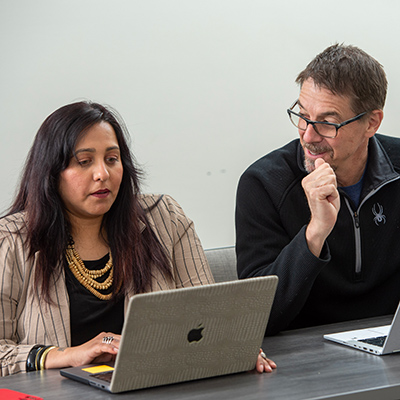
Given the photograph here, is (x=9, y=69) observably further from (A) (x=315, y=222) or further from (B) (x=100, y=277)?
(A) (x=315, y=222)

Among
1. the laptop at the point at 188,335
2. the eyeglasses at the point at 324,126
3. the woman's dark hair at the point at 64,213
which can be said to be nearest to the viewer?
the laptop at the point at 188,335

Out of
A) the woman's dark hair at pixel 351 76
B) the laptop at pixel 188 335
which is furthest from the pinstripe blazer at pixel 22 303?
the woman's dark hair at pixel 351 76

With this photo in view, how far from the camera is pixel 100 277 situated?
5.71ft

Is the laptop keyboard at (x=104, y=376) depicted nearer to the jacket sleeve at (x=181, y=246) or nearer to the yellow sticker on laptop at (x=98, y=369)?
the yellow sticker on laptop at (x=98, y=369)

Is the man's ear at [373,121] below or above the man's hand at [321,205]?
above

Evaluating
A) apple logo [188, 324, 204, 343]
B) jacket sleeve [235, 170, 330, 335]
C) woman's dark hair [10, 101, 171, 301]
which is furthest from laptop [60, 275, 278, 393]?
woman's dark hair [10, 101, 171, 301]

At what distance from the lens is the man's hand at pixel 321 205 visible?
1622 mm

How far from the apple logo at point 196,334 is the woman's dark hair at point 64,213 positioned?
25.2 inches

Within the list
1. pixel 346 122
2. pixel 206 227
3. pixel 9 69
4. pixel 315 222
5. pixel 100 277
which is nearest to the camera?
pixel 315 222

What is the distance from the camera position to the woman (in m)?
1.63

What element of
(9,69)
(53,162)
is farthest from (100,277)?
(9,69)

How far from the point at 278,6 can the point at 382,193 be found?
50.9 inches

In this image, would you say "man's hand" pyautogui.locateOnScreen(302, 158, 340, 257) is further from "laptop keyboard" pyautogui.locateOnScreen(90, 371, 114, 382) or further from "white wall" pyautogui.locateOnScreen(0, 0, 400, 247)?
"white wall" pyautogui.locateOnScreen(0, 0, 400, 247)

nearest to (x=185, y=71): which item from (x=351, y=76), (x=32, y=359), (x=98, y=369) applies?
(x=351, y=76)
